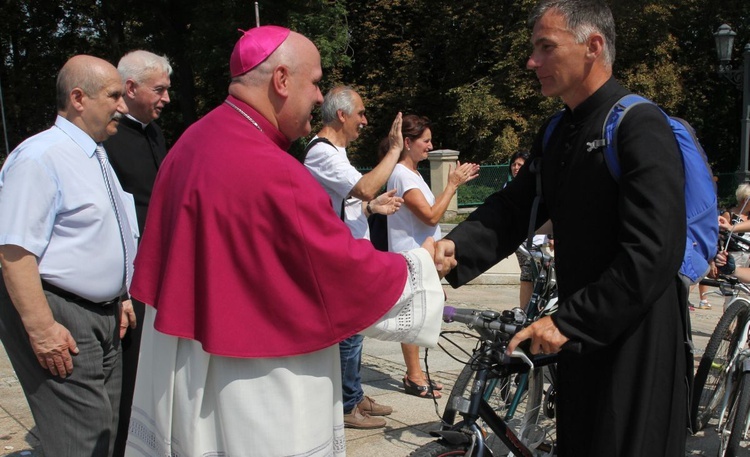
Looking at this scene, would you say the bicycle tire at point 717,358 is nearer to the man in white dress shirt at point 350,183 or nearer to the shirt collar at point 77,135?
the man in white dress shirt at point 350,183

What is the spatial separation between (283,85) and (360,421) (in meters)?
2.95

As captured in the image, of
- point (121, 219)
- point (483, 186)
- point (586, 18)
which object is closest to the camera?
point (586, 18)

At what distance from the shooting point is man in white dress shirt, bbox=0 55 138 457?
9.60 ft

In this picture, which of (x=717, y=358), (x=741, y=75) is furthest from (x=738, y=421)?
(x=741, y=75)

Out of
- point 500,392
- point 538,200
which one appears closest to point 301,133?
point 538,200

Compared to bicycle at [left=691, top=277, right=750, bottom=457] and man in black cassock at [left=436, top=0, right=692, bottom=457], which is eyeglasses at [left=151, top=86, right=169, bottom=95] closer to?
man in black cassock at [left=436, top=0, right=692, bottom=457]

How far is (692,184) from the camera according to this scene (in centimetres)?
248

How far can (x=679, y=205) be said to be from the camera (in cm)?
233

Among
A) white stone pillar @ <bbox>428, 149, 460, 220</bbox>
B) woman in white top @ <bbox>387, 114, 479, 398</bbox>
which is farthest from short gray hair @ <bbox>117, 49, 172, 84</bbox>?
white stone pillar @ <bbox>428, 149, 460, 220</bbox>

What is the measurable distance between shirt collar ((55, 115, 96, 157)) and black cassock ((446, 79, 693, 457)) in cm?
189

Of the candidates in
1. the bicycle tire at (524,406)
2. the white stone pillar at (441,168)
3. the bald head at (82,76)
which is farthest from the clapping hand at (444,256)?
the white stone pillar at (441,168)

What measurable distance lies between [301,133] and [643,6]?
2404cm

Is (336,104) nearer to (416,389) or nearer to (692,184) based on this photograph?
(416,389)

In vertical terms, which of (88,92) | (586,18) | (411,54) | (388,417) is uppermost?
(411,54)
